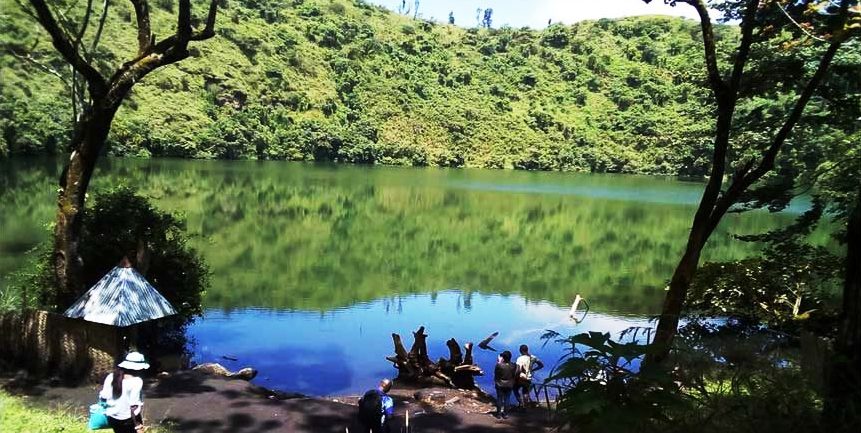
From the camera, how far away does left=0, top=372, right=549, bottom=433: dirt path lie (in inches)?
324

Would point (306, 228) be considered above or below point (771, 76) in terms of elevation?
below

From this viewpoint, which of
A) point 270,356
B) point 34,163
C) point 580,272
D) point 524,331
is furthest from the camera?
point 34,163

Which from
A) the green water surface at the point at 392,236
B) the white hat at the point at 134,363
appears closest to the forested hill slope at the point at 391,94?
the green water surface at the point at 392,236

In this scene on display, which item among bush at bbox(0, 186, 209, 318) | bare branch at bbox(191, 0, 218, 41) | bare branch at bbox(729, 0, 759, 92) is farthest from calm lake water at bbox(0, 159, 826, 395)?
bare branch at bbox(729, 0, 759, 92)

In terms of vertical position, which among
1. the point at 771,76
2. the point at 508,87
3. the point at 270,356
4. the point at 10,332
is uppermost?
the point at 508,87

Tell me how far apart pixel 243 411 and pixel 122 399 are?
301 cm

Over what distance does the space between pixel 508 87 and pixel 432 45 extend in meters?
23.0

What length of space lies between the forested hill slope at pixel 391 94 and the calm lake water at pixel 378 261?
72.5 feet

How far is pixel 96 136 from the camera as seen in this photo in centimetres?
988

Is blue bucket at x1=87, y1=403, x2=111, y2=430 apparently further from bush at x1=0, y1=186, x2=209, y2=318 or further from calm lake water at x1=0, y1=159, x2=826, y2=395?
calm lake water at x1=0, y1=159, x2=826, y2=395

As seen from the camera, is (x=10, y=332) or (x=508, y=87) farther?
(x=508, y=87)

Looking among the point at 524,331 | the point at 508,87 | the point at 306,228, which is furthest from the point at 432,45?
the point at 524,331

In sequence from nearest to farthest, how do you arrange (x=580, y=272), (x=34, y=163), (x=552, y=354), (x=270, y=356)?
(x=270, y=356)
(x=552, y=354)
(x=580, y=272)
(x=34, y=163)

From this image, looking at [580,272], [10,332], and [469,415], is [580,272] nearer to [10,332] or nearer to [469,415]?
[469,415]
